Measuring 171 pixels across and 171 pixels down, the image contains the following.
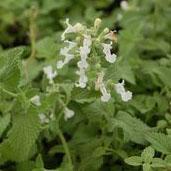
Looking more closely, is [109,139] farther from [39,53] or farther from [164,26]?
[164,26]

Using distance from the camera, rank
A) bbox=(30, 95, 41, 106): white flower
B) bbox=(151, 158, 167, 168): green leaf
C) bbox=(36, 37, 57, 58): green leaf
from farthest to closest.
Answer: bbox=(36, 37, 57, 58): green leaf < bbox=(30, 95, 41, 106): white flower < bbox=(151, 158, 167, 168): green leaf

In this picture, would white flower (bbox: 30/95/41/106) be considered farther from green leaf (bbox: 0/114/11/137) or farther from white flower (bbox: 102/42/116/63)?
white flower (bbox: 102/42/116/63)

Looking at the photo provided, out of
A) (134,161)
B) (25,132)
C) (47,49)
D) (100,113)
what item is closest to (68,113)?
(100,113)

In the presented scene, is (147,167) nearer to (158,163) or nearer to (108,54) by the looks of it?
(158,163)

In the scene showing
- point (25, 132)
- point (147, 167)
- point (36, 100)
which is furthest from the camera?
point (36, 100)

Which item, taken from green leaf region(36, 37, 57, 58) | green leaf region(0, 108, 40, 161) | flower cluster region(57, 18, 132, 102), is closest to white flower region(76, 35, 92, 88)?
flower cluster region(57, 18, 132, 102)

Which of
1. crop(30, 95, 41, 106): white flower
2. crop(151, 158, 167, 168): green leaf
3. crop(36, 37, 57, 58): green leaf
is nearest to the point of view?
crop(151, 158, 167, 168): green leaf

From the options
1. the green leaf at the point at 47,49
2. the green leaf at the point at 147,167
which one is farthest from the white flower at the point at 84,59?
the green leaf at the point at 47,49

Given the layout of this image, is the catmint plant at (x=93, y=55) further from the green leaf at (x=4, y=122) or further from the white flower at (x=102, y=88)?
the green leaf at (x=4, y=122)

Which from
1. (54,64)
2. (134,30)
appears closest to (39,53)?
(54,64)
